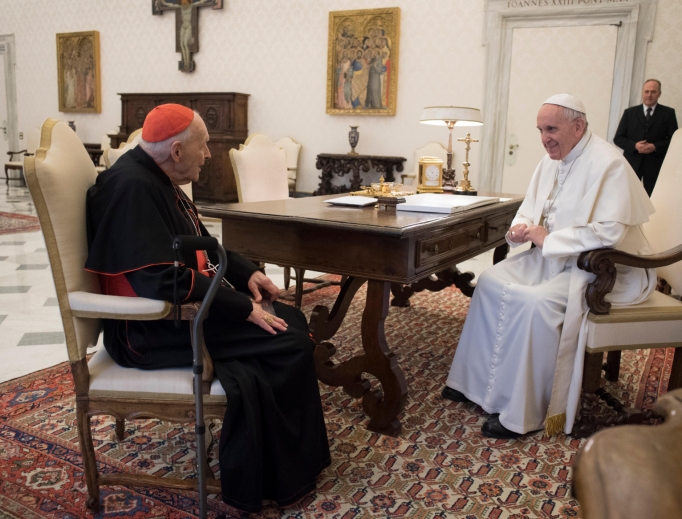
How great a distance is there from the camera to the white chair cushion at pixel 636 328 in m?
2.69

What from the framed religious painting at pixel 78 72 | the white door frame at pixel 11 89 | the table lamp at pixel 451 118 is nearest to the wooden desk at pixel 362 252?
the table lamp at pixel 451 118

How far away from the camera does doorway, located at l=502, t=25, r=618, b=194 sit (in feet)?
25.6

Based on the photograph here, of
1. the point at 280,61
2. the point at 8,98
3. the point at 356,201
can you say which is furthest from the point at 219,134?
the point at 356,201

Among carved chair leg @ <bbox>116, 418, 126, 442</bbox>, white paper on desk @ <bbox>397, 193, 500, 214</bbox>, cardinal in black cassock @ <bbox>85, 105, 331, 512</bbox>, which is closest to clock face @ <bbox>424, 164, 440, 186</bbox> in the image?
white paper on desk @ <bbox>397, 193, 500, 214</bbox>

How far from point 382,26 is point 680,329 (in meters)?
7.42

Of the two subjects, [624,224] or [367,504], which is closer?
[367,504]

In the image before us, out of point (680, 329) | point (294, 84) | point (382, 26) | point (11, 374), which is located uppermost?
point (382, 26)

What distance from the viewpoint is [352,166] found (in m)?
9.24

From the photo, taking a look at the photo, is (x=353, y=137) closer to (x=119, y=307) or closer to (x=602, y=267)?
(x=602, y=267)

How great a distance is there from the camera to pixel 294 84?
32.8 feet

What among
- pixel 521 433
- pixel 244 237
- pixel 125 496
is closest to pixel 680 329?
pixel 521 433

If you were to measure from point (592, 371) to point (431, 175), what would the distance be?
1.78 meters

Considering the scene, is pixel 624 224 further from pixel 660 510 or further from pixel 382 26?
pixel 382 26

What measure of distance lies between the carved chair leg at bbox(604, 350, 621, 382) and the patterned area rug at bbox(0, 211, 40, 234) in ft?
23.3
